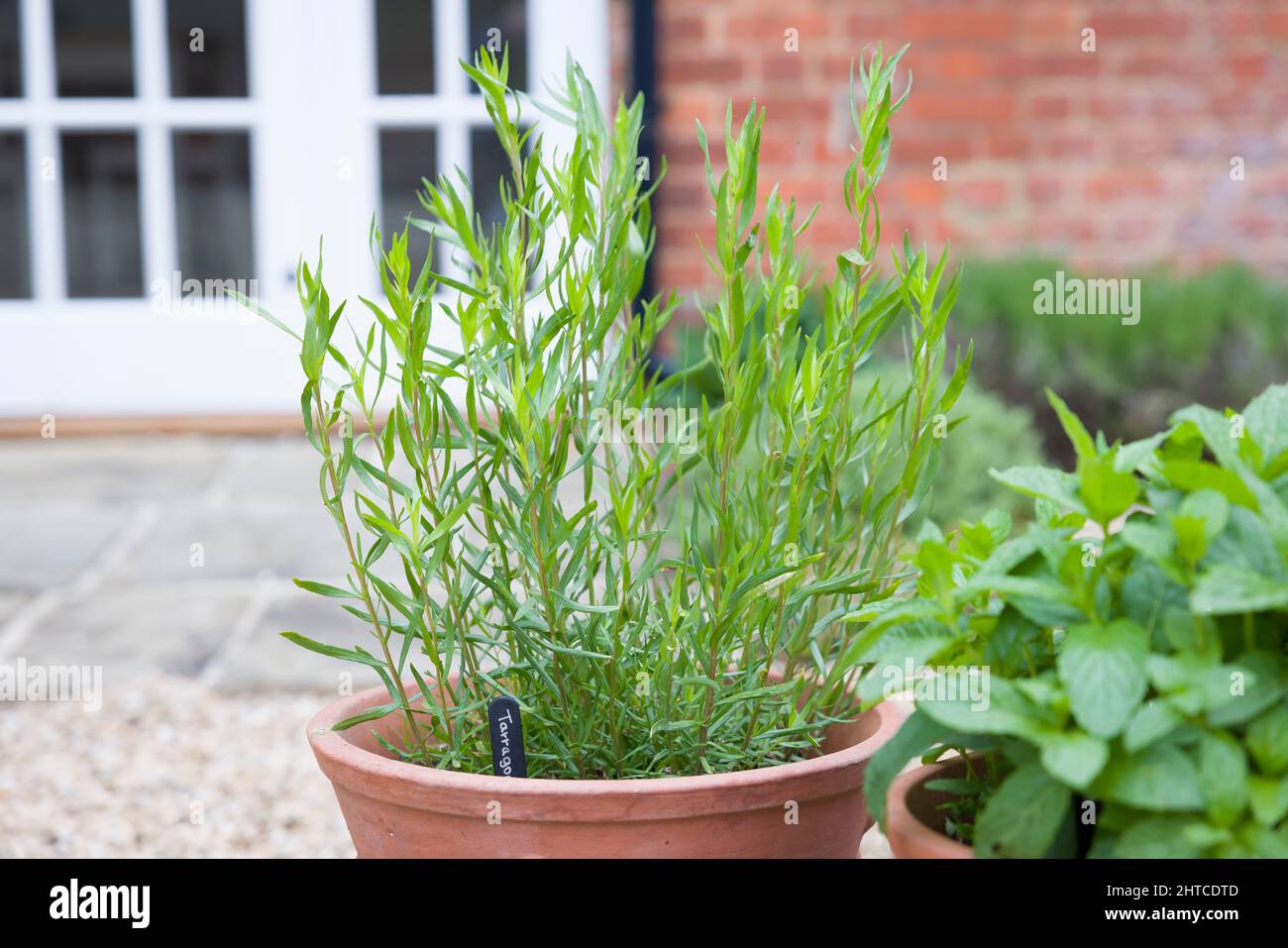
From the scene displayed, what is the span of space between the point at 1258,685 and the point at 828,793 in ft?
1.16

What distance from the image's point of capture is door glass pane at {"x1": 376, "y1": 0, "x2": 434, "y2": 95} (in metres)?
5.19

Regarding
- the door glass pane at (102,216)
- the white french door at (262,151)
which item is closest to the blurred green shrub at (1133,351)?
the white french door at (262,151)

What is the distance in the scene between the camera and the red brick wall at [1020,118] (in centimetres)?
482

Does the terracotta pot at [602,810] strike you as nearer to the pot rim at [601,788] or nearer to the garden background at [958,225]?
the pot rim at [601,788]

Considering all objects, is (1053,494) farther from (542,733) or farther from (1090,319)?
(1090,319)

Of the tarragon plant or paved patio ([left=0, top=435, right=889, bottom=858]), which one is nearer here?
the tarragon plant

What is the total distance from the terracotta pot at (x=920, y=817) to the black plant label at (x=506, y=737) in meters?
0.29

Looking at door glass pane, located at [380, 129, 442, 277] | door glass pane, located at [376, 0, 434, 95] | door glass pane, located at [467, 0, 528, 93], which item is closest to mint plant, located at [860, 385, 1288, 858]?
door glass pane, located at [380, 129, 442, 277]

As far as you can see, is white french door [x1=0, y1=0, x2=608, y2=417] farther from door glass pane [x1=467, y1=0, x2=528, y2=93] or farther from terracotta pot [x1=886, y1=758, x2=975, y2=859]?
terracotta pot [x1=886, y1=758, x2=975, y2=859]

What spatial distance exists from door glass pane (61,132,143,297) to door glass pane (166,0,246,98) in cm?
69

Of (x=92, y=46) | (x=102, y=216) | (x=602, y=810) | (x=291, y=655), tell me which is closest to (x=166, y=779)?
(x=291, y=655)

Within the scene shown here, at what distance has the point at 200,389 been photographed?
5.19 meters
